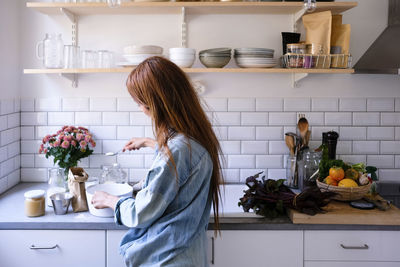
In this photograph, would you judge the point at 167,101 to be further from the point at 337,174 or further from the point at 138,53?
the point at 337,174

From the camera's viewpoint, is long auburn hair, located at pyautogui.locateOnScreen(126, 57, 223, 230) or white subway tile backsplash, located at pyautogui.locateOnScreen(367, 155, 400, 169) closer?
long auburn hair, located at pyautogui.locateOnScreen(126, 57, 223, 230)

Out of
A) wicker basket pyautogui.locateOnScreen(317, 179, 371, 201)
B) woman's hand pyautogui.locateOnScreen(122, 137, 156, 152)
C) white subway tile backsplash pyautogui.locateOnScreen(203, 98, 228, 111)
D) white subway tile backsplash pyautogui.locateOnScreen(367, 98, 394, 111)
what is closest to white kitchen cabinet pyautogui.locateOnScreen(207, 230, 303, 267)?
wicker basket pyautogui.locateOnScreen(317, 179, 371, 201)

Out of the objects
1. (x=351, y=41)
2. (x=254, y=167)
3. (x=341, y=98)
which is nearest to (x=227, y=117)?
(x=254, y=167)

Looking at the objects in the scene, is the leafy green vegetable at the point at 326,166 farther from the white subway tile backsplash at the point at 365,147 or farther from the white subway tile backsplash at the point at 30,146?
the white subway tile backsplash at the point at 30,146

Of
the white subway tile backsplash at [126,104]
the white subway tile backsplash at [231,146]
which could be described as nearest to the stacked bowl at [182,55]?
the white subway tile backsplash at [126,104]

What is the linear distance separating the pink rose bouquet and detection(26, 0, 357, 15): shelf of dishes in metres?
0.71

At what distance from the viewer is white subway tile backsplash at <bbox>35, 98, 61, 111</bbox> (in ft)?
9.07

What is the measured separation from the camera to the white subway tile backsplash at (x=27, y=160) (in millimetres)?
2783

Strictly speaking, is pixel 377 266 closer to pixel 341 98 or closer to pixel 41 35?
pixel 341 98

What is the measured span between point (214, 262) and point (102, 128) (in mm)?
1173

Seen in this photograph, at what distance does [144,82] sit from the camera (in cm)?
150

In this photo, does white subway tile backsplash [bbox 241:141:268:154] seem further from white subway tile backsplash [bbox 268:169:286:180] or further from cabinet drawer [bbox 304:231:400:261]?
cabinet drawer [bbox 304:231:400:261]

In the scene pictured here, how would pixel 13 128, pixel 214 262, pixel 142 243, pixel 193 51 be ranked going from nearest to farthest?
pixel 142 243 → pixel 214 262 → pixel 193 51 → pixel 13 128

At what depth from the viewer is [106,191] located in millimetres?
2266
